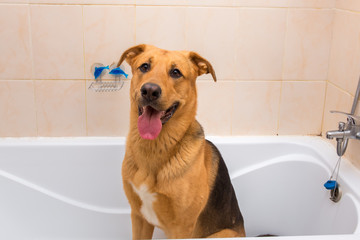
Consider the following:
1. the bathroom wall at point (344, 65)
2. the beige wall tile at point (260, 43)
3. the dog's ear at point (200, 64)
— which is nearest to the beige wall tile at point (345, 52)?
the bathroom wall at point (344, 65)

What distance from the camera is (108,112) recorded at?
2.32m

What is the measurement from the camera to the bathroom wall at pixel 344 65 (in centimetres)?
200

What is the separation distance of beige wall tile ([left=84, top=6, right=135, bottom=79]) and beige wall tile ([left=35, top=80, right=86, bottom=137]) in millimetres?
135

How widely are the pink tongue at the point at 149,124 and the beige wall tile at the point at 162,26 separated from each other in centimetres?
76

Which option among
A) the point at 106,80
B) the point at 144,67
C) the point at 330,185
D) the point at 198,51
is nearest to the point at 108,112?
the point at 106,80

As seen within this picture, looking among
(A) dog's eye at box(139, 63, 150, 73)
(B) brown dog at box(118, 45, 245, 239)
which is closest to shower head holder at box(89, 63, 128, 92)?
(B) brown dog at box(118, 45, 245, 239)

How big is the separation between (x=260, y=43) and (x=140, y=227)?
124 cm

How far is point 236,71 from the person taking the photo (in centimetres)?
231

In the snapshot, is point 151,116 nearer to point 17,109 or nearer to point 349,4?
point 17,109

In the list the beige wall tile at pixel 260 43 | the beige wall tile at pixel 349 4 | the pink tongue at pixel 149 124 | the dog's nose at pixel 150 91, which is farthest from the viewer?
the beige wall tile at pixel 260 43

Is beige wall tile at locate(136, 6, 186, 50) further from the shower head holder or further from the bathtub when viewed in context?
the bathtub

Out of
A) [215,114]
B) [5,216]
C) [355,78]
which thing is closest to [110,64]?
[215,114]

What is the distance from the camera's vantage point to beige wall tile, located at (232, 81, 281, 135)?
2.35 m

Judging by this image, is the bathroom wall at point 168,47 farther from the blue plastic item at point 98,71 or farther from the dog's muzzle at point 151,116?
the dog's muzzle at point 151,116
